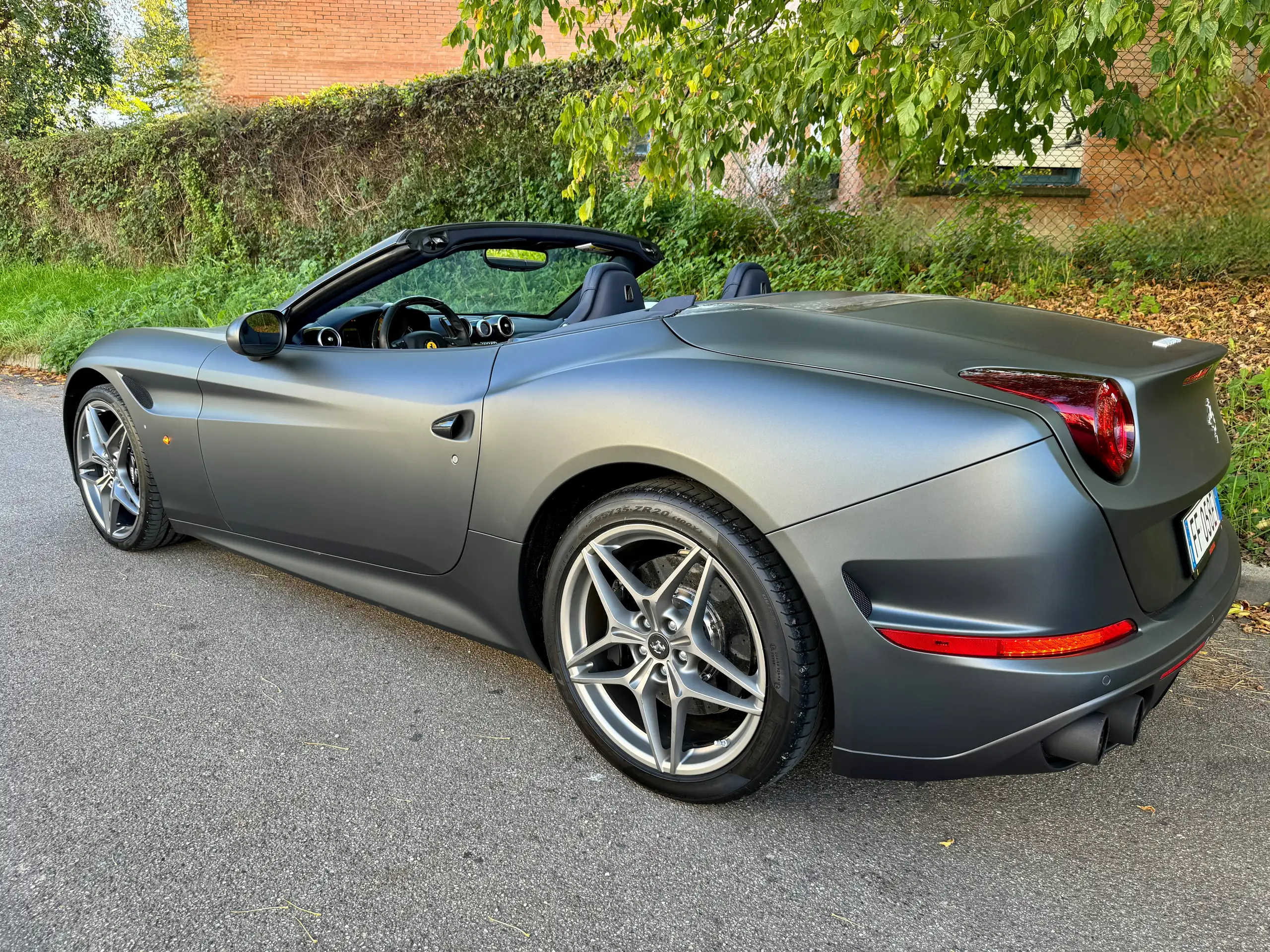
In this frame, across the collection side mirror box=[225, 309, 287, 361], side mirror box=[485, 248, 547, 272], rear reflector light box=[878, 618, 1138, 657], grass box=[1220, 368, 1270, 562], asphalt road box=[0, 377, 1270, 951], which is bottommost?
asphalt road box=[0, 377, 1270, 951]

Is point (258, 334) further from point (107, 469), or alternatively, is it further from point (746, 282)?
point (746, 282)

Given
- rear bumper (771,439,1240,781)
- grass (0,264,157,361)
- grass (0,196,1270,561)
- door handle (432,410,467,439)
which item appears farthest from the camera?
grass (0,264,157,361)

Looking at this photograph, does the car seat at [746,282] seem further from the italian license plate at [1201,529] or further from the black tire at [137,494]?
the black tire at [137,494]

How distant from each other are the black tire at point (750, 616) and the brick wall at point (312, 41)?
750 inches

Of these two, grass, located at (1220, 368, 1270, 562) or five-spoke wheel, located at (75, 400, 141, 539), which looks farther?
five-spoke wheel, located at (75, 400, 141, 539)

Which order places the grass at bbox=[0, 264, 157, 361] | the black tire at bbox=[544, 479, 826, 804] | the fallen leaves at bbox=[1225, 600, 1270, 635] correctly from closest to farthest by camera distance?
the black tire at bbox=[544, 479, 826, 804], the fallen leaves at bbox=[1225, 600, 1270, 635], the grass at bbox=[0, 264, 157, 361]

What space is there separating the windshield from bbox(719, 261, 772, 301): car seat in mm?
527

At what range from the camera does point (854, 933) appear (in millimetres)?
1735

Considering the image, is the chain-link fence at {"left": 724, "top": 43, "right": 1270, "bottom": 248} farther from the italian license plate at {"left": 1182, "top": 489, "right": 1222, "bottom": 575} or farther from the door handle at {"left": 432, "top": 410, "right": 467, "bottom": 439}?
the door handle at {"left": 432, "top": 410, "right": 467, "bottom": 439}

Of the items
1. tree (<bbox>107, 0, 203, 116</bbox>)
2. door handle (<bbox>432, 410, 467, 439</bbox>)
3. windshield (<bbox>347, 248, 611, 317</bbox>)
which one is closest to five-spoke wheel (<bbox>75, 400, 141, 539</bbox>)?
windshield (<bbox>347, 248, 611, 317</bbox>)

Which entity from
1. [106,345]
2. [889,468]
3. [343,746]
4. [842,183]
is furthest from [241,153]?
[889,468]

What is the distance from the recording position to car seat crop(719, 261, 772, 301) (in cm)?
287

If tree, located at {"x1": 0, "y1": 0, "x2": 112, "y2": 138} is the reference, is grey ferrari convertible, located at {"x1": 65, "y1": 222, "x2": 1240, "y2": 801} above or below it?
below

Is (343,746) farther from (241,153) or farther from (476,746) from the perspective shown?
(241,153)
